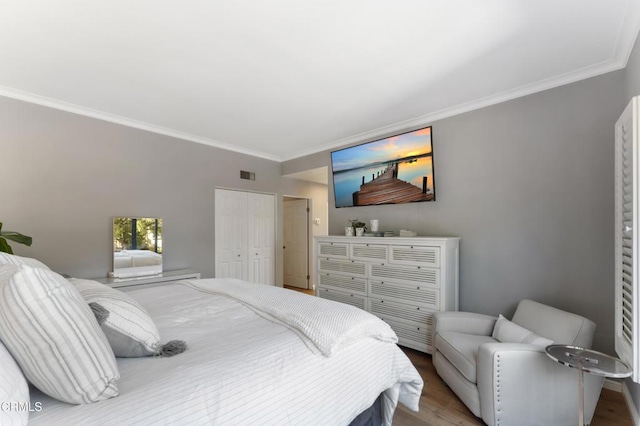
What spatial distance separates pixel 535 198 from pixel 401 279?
1.49 meters

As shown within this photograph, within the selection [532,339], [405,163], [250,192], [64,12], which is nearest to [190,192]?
[250,192]

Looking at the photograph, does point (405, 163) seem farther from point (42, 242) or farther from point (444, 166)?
point (42, 242)

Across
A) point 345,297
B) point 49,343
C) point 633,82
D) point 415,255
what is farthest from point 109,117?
point 633,82

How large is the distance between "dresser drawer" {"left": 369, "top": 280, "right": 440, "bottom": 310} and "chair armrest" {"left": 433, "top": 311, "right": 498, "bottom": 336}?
247 millimetres

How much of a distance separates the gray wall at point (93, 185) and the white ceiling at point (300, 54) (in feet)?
0.88

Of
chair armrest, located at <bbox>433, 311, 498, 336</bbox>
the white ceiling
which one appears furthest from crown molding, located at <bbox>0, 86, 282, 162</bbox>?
chair armrest, located at <bbox>433, 311, 498, 336</bbox>

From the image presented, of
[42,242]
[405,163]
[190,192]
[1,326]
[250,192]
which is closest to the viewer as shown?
[1,326]

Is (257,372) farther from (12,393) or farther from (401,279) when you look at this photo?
(401,279)

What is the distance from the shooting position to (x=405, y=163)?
3467 millimetres

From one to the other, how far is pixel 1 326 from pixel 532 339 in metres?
2.74

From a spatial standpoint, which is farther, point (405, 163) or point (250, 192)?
point (250, 192)

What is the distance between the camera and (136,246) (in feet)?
11.5

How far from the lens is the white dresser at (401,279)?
9.15ft

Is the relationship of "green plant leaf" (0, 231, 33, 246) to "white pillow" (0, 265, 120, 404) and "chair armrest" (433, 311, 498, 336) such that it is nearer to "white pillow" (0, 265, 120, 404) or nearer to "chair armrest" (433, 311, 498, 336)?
"white pillow" (0, 265, 120, 404)
